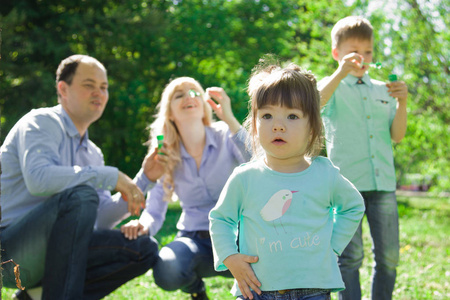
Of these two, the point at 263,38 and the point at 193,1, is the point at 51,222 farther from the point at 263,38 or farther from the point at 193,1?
the point at 263,38

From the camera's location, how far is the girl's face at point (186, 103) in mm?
3523

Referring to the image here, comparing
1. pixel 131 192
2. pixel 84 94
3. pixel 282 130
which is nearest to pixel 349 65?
pixel 282 130

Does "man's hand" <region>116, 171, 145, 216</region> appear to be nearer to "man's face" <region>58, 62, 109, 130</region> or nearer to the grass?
"man's face" <region>58, 62, 109, 130</region>

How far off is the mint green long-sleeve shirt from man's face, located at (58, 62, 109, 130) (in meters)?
1.85

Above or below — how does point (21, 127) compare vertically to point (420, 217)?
above

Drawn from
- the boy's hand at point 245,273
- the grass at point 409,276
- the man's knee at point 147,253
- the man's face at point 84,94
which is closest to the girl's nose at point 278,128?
the boy's hand at point 245,273

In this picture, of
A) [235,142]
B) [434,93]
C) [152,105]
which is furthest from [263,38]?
[235,142]

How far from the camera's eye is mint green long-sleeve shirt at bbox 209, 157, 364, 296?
1983mm

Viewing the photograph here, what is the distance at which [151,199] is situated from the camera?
358 centimetres

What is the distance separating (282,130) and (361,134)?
3.98ft

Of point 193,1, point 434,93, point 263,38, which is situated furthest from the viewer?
point 263,38

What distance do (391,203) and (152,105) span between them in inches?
512

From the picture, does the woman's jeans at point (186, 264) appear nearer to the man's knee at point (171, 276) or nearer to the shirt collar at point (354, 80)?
the man's knee at point (171, 276)

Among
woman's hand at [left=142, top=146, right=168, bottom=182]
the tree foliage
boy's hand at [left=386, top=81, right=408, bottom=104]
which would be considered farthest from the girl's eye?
the tree foliage
